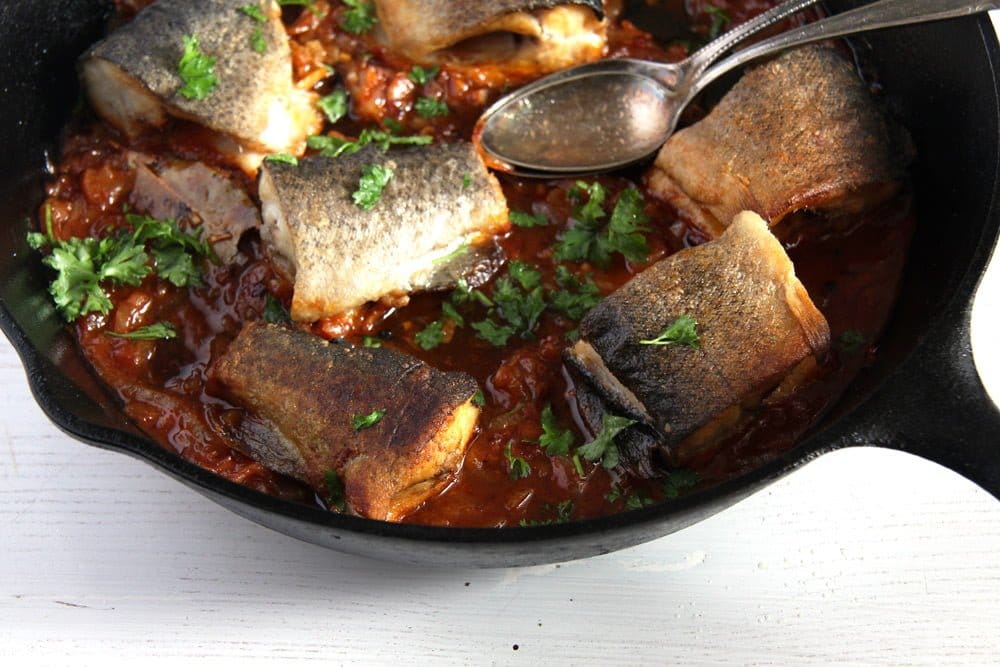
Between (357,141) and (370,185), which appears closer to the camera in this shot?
(370,185)

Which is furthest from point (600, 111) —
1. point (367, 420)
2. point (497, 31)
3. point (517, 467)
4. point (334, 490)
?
point (334, 490)

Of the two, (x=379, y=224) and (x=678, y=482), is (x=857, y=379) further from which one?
(x=379, y=224)

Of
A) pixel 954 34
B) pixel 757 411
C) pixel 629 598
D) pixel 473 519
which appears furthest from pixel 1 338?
pixel 954 34

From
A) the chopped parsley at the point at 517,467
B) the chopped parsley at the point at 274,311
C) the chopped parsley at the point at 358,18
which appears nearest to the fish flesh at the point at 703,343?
the chopped parsley at the point at 517,467

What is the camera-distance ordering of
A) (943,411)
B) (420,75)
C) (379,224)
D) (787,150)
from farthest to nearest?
(420,75) < (787,150) < (379,224) < (943,411)

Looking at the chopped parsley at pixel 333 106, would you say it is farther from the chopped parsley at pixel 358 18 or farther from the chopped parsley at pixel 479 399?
the chopped parsley at pixel 479 399

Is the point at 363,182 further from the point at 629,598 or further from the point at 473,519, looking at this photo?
the point at 629,598
